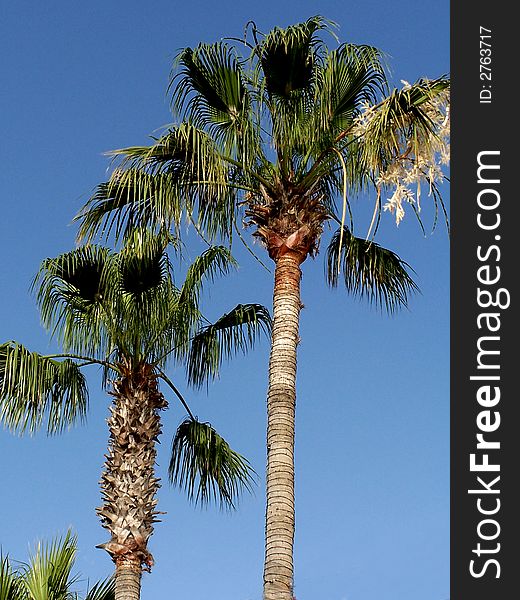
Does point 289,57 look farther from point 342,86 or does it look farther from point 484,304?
point 484,304

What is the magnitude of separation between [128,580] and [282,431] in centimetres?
336

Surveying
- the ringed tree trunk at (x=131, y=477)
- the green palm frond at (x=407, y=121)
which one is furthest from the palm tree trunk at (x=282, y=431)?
the ringed tree trunk at (x=131, y=477)

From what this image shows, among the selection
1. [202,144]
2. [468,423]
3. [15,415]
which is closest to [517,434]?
[468,423]

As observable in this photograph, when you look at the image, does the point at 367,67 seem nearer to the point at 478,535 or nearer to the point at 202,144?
the point at 202,144

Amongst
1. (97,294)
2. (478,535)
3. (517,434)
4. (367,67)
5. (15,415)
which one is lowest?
(478,535)

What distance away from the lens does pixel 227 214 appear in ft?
41.8

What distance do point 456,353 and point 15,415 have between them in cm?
705

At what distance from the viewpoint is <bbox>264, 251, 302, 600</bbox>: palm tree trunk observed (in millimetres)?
10445

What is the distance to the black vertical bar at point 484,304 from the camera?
7461 mm

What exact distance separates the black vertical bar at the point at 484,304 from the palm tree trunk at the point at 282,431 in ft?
10.6

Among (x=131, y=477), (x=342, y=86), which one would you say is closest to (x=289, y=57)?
(x=342, y=86)

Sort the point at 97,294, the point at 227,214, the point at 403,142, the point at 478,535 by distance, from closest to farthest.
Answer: the point at 478,535
the point at 403,142
the point at 227,214
the point at 97,294

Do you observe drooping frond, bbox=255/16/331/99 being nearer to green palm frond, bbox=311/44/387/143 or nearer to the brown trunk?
green palm frond, bbox=311/44/387/143

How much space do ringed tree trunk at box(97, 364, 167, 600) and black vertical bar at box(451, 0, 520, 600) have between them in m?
6.64
